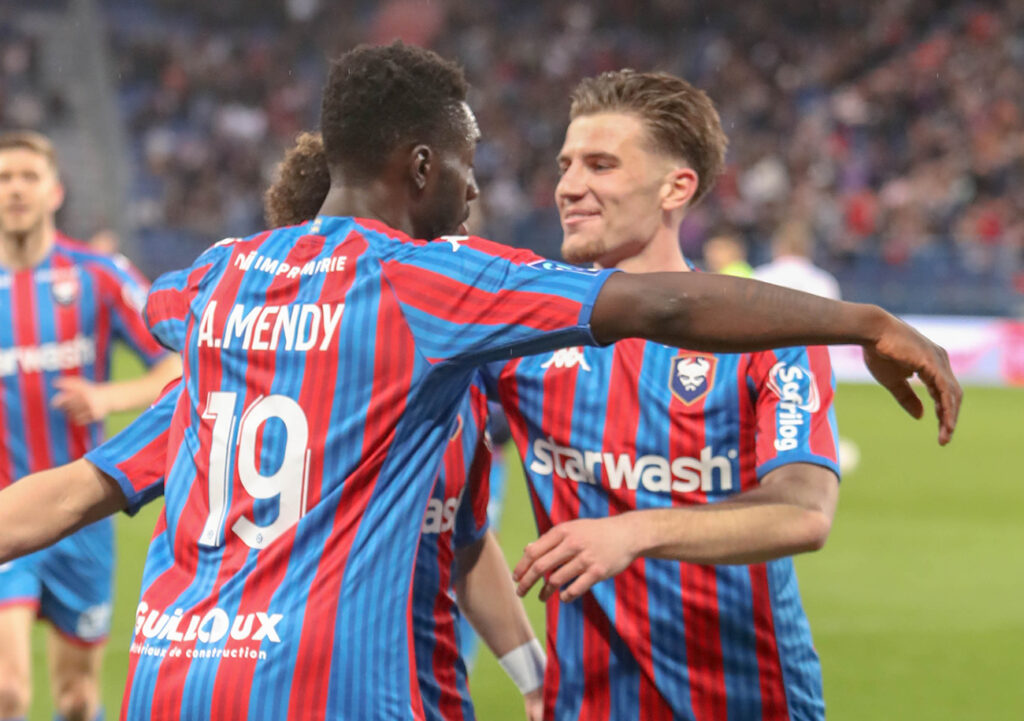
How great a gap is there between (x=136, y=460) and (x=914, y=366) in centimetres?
144

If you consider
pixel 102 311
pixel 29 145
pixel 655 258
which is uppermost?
pixel 29 145

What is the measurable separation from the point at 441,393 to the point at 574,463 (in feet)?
2.68

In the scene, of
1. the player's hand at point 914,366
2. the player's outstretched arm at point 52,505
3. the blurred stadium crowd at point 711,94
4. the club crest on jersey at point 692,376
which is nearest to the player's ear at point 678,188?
the club crest on jersey at point 692,376

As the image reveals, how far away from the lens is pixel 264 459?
229cm

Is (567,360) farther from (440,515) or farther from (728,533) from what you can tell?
(728,533)

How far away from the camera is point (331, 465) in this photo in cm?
226

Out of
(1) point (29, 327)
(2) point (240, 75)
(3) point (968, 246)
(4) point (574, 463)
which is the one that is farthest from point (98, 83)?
(4) point (574, 463)

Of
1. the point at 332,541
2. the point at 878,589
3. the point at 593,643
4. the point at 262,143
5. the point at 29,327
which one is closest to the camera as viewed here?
the point at 332,541

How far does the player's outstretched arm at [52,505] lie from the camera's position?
2.56 meters

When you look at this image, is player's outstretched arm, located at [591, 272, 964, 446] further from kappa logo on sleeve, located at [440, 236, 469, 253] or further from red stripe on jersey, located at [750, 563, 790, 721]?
red stripe on jersey, located at [750, 563, 790, 721]

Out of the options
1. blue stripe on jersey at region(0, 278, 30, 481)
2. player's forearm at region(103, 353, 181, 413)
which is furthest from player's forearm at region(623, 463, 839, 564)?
blue stripe on jersey at region(0, 278, 30, 481)

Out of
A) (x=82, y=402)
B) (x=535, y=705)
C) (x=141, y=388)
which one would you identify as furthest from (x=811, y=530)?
(x=141, y=388)

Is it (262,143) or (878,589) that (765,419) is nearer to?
(878,589)

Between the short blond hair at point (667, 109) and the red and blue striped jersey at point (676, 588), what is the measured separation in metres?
0.59
